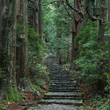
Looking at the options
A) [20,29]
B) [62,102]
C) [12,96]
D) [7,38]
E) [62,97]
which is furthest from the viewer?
[62,97]

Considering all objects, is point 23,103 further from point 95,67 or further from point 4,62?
point 95,67

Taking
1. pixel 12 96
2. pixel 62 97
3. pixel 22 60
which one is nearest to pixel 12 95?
pixel 12 96

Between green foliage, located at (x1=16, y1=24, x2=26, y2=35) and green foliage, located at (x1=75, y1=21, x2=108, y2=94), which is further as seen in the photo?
green foliage, located at (x1=16, y1=24, x2=26, y2=35)

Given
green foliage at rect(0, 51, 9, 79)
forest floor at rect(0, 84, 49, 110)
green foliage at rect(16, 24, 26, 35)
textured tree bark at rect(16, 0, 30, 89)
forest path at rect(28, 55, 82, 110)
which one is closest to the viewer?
forest floor at rect(0, 84, 49, 110)

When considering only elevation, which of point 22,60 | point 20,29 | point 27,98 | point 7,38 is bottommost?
point 27,98

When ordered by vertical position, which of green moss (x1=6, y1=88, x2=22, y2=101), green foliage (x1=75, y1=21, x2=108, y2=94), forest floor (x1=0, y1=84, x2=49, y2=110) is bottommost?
forest floor (x1=0, y1=84, x2=49, y2=110)

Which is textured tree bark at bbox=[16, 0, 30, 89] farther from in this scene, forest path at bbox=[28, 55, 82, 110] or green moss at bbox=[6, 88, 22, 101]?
green moss at bbox=[6, 88, 22, 101]

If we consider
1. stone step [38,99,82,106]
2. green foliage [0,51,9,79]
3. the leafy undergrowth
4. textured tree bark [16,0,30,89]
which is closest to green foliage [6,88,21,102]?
the leafy undergrowth

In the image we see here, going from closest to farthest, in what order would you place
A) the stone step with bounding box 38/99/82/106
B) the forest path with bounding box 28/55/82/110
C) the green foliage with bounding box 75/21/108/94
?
the green foliage with bounding box 75/21/108/94, the forest path with bounding box 28/55/82/110, the stone step with bounding box 38/99/82/106

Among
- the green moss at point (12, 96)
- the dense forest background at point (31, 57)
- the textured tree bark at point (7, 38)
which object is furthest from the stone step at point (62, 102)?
the textured tree bark at point (7, 38)

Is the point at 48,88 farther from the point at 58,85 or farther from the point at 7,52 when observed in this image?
the point at 7,52

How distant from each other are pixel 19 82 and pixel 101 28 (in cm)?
574

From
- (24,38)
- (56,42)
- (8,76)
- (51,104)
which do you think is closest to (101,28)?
(24,38)

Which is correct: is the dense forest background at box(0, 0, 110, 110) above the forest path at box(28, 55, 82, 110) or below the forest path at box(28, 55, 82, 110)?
above
